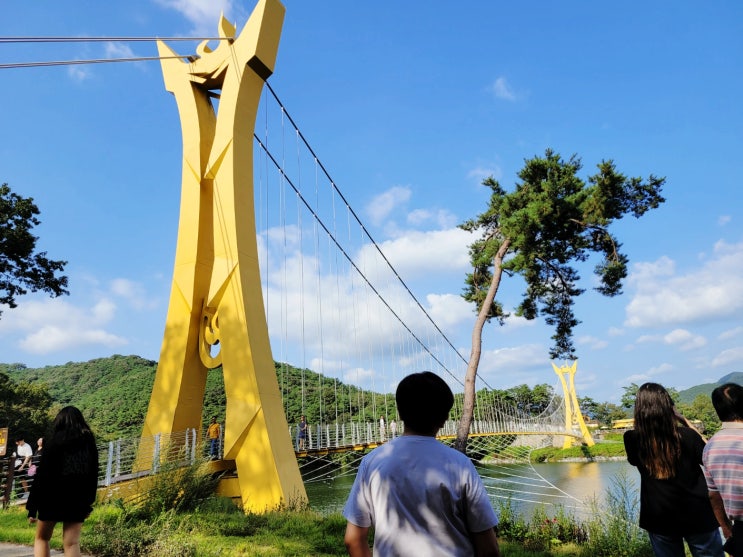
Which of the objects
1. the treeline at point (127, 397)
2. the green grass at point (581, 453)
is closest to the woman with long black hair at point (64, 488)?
the treeline at point (127, 397)

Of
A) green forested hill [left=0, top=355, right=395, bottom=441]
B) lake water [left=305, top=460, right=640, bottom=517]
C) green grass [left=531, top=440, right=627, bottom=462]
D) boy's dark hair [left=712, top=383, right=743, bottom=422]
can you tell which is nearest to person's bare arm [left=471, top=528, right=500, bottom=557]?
boy's dark hair [left=712, top=383, right=743, bottom=422]

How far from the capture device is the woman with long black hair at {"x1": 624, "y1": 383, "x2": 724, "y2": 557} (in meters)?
2.04

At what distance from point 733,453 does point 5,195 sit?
16189mm

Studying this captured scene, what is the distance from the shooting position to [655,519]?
A: 2111mm

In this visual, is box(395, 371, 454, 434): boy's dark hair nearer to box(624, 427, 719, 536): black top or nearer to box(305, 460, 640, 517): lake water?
box(624, 427, 719, 536): black top

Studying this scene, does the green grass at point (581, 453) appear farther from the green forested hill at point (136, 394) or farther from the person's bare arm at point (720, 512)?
the person's bare arm at point (720, 512)

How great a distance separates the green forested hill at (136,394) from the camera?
80.0 feet

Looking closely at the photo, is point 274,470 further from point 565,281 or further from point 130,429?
point 130,429

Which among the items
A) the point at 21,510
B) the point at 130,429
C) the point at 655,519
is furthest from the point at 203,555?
the point at 130,429

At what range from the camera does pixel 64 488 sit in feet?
9.18

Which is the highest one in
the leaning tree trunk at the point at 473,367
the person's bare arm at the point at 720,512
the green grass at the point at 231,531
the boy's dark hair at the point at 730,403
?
the leaning tree trunk at the point at 473,367

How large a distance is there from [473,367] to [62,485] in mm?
8193

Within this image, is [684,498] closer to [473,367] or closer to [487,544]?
[487,544]

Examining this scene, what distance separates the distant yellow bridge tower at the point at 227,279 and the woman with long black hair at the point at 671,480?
226 inches
